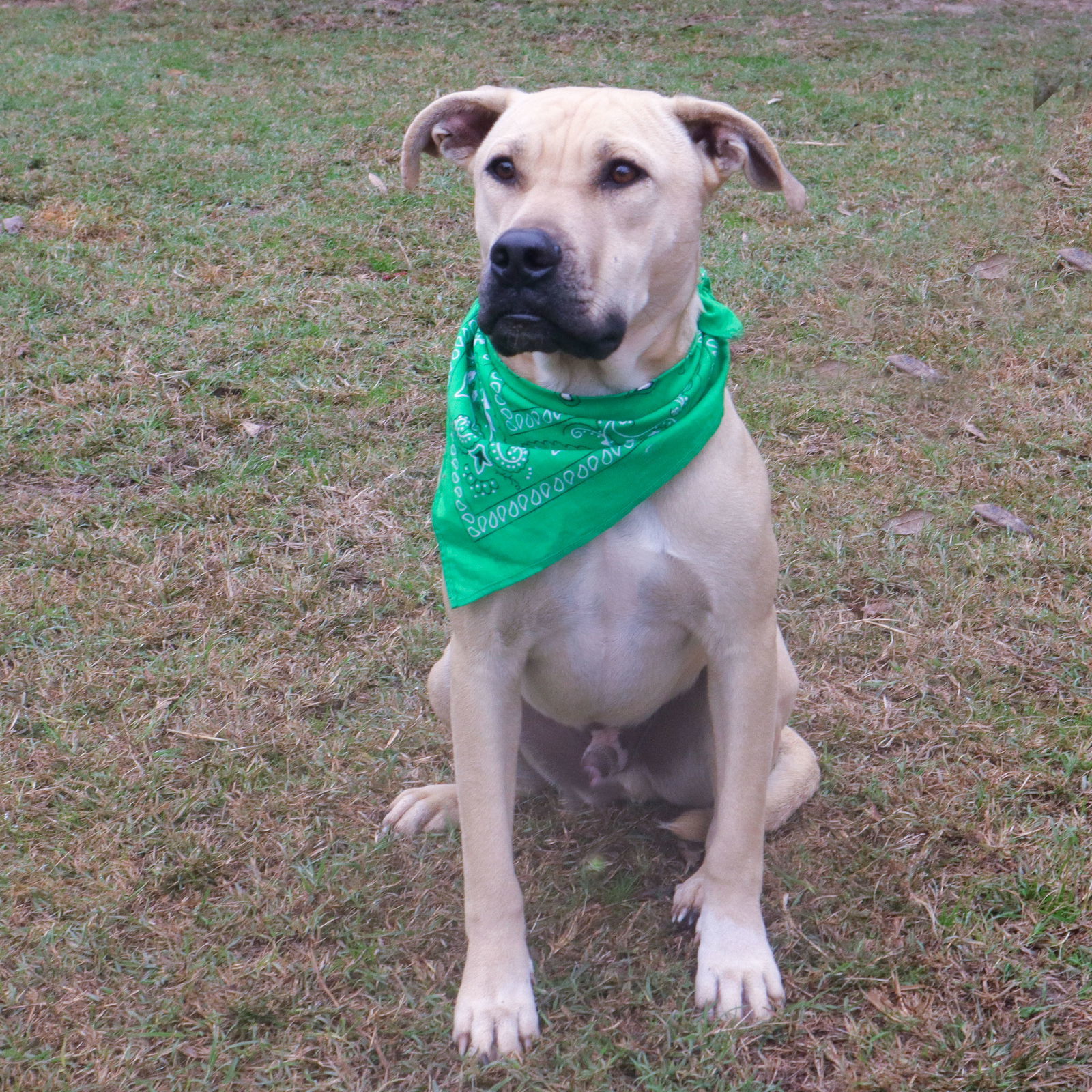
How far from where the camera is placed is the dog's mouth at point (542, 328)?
2.31 meters

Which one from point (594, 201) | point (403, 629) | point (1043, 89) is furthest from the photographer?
point (1043, 89)

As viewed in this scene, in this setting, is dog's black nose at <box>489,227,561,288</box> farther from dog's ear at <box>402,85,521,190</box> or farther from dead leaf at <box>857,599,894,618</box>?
dead leaf at <box>857,599,894,618</box>

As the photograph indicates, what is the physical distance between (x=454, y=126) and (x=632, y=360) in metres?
0.79

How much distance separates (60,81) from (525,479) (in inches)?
299

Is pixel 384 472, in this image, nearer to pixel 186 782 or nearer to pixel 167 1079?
pixel 186 782

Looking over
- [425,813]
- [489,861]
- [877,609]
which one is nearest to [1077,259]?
[877,609]

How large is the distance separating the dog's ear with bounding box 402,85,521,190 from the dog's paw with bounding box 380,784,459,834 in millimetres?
1543

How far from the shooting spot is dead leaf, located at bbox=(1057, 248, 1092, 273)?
5.55 metres

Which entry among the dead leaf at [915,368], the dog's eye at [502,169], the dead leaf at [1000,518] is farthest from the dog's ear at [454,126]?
the dead leaf at [915,368]

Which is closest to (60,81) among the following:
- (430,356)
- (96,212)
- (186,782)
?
(96,212)

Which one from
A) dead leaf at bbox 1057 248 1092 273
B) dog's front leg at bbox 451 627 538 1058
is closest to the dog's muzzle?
dog's front leg at bbox 451 627 538 1058

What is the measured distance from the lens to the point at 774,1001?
2479 millimetres

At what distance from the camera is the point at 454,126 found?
2.81 metres

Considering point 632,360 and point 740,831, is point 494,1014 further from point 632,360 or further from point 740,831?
point 632,360
